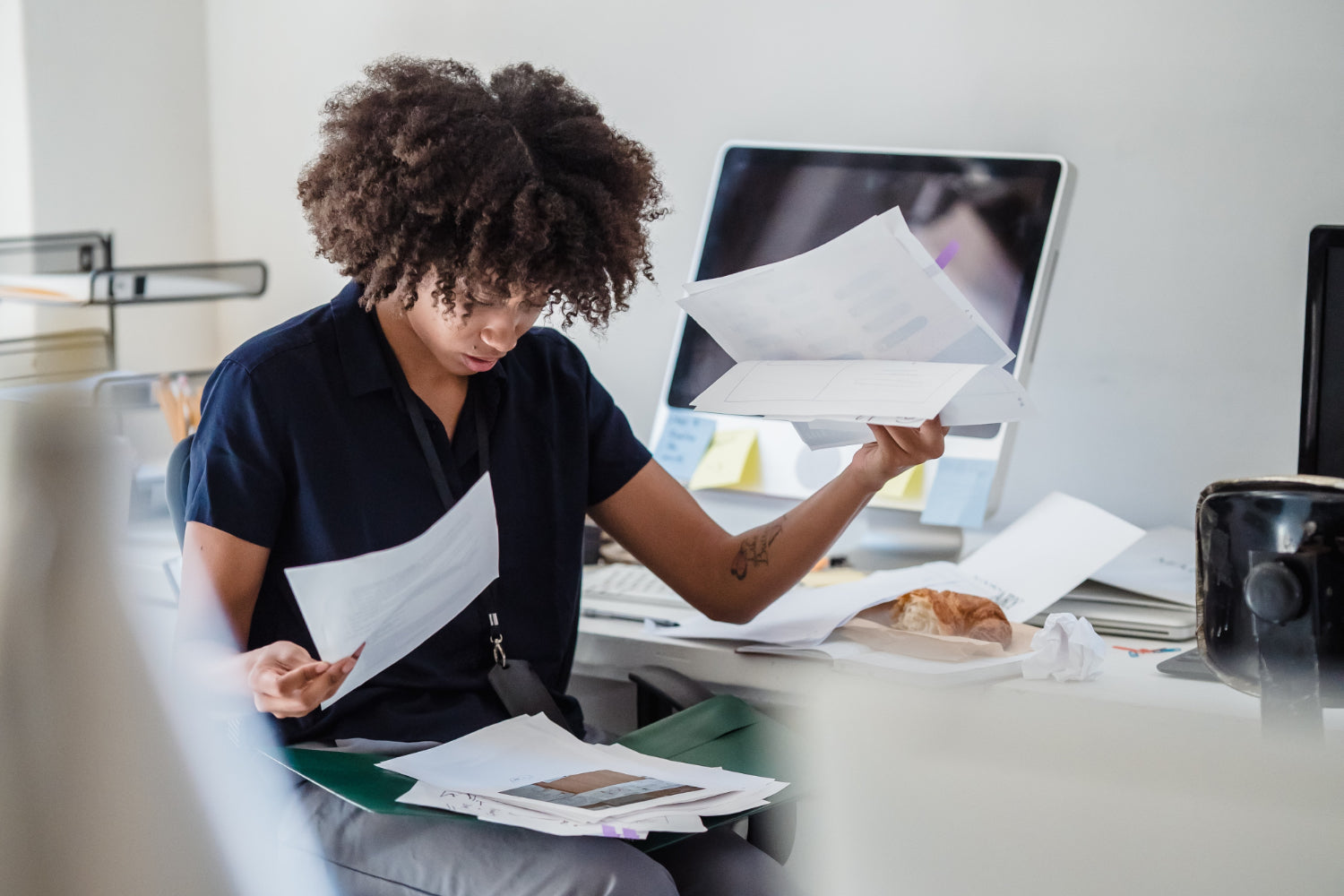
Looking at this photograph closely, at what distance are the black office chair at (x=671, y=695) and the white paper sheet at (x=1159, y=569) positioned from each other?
0.52m

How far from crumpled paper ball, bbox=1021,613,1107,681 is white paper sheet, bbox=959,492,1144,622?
144mm

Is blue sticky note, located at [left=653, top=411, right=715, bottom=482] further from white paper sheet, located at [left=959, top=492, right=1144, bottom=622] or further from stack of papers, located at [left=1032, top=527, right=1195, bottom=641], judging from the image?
stack of papers, located at [left=1032, top=527, right=1195, bottom=641]

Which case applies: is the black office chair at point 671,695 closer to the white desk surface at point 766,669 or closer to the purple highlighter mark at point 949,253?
the white desk surface at point 766,669

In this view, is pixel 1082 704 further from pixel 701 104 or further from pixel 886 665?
pixel 701 104

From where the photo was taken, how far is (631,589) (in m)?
1.56

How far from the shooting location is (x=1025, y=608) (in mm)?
1394

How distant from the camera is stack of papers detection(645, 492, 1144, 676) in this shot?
1331mm

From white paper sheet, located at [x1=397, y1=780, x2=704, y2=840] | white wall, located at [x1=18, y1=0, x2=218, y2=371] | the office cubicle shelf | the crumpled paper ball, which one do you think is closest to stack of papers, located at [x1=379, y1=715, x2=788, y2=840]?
white paper sheet, located at [x1=397, y1=780, x2=704, y2=840]

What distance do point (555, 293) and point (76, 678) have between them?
69 cm

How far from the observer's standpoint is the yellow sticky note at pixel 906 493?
1.64 metres

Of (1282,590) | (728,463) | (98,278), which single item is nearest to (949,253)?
(728,463)

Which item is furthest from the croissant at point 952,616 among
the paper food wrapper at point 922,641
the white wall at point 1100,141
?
the white wall at point 1100,141

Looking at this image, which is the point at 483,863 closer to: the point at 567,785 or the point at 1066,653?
the point at 567,785

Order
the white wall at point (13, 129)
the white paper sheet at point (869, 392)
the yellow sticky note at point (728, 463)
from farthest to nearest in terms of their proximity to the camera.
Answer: the white wall at point (13, 129)
the yellow sticky note at point (728, 463)
the white paper sheet at point (869, 392)
